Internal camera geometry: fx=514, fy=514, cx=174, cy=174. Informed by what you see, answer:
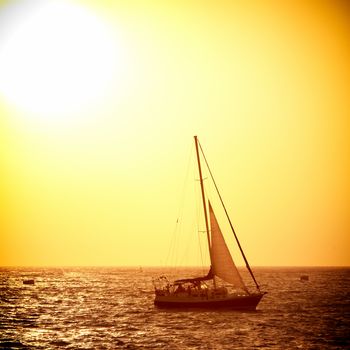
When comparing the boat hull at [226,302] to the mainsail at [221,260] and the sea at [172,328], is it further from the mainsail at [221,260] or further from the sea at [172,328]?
the mainsail at [221,260]

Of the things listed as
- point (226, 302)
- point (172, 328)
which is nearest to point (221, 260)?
point (226, 302)

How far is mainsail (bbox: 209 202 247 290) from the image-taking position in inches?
2217

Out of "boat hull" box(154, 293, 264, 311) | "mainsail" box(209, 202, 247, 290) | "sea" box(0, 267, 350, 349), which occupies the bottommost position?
"sea" box(0, 267, 350, 349)

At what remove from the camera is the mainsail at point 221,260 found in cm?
5631

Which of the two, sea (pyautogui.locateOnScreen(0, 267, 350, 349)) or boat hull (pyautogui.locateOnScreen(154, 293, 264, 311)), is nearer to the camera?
sea (pyautogui.locateOnScreen(0, 267, 350, 349))

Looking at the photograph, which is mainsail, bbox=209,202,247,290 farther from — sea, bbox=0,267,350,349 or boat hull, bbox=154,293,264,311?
sea, bbox=0,267,350,349

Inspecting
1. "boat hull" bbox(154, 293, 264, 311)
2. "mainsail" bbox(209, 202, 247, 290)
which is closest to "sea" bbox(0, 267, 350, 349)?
"boat hull" bbox(154, 293, 264, 311)

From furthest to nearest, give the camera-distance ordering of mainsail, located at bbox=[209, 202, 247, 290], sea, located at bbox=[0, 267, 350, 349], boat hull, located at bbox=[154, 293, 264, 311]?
1. boat hull, located at bbox=[154, 293, 264, 311]
2. mainsail, located at bbox=[209, 202, 247, 290]
3. sea, located at bbox=[0, 267, 350, 349]

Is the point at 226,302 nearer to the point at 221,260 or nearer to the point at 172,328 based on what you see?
the point at 221,260

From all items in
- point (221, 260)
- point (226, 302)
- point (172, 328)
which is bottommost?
point (172, 328)

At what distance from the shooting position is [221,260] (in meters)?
56.6

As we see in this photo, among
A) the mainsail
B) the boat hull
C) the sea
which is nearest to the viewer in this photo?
the sea

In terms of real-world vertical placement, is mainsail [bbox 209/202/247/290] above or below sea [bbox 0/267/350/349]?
above

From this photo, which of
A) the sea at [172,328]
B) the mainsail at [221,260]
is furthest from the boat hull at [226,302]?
the mainsail at [221,260]
